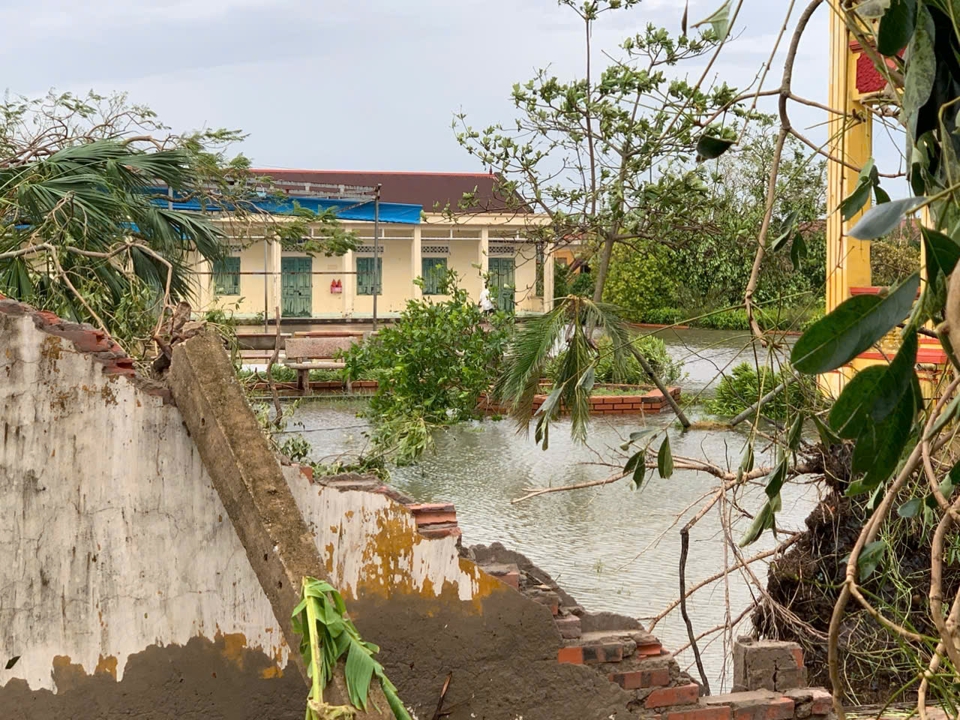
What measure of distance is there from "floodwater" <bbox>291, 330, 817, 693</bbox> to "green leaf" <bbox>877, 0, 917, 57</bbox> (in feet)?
16.5

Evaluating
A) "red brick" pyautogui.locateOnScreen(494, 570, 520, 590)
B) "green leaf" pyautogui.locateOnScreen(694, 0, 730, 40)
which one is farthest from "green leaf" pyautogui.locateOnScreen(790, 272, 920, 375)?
"red brick" pyautogui.locateOnScreen(494, 570, 520, 590)

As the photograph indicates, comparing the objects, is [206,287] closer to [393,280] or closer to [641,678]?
[393,280]

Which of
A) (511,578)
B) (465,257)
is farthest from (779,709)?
(465,257)

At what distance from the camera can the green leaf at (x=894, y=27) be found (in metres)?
1.41

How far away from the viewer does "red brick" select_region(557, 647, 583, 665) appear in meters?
4.90

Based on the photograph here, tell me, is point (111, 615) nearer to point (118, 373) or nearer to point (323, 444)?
point (118, 373)

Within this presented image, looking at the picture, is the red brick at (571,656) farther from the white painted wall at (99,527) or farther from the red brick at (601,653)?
the white painted wall at (99,527)

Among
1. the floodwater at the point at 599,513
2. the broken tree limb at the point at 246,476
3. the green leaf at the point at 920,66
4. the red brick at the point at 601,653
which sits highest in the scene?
the green leaf at the point at 920,66

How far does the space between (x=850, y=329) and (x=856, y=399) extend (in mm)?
95

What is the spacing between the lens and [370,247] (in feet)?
107

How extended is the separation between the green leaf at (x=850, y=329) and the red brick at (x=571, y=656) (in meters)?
4.01

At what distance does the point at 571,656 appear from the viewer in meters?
4.91

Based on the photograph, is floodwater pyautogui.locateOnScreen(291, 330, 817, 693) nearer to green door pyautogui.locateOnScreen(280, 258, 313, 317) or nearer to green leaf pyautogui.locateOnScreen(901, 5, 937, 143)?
green leaf pyautogui.locateOnScreen(901, 5, 937, 143)

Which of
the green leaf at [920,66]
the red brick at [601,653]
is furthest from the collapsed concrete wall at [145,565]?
the green leaf at [920,66]
